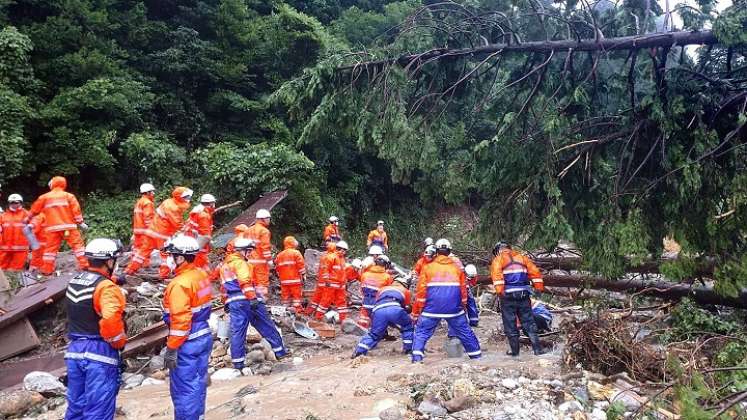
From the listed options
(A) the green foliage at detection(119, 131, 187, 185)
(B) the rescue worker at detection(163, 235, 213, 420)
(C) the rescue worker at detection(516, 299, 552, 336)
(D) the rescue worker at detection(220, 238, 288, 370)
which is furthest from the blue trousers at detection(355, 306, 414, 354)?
(A) the green foliage at detection(119, 131, 187, 185)

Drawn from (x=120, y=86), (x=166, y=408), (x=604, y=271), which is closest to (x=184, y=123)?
(x=120, y=86)

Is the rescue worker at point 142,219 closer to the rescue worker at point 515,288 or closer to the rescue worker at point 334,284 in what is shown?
the rescue worker at point 334,284

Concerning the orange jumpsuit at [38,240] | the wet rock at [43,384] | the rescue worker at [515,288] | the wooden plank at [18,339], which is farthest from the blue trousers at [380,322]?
the orange jumpsuit at [38,240]

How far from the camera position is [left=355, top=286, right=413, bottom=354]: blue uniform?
23.9ft

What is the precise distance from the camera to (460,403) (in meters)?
4.67

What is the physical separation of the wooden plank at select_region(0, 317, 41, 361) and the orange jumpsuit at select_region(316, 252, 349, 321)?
4645 mm

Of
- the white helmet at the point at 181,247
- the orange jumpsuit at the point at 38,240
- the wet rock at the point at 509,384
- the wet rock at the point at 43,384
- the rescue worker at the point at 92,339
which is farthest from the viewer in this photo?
the orange jumpsuit at the point at 38,240

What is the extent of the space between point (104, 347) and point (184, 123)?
12.3 meters

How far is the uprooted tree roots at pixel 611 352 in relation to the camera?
5.27 meters

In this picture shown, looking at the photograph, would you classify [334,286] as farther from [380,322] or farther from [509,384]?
[509,384]

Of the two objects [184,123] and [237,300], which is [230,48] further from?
[237,300]

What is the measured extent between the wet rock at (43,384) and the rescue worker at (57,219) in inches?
106

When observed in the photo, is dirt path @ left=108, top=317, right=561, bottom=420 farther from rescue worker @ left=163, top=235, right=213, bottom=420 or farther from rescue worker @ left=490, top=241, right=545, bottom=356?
rescue worker @ left=163, top=235, right=213, bottom=420

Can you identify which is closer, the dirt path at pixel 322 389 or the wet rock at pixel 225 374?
the dirt path at pixel 322 389
